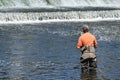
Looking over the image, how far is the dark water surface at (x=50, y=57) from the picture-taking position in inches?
858

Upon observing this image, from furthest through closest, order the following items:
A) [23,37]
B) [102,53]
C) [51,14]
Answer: [51,14], [23,37], [102,53]

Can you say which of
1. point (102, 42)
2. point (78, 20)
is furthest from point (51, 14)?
point (102, 42)

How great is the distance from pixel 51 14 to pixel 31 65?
39.1 meters

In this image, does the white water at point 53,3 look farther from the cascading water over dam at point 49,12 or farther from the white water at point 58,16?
the white water at point 58,16

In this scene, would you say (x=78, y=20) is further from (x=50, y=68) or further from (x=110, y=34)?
(x=50, y=68)

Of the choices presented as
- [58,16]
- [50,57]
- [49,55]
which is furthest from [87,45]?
[58,16]

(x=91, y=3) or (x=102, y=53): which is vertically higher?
(x=91, y=3)

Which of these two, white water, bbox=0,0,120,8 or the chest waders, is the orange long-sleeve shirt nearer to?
the chest waders

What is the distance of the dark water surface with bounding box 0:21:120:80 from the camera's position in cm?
2180

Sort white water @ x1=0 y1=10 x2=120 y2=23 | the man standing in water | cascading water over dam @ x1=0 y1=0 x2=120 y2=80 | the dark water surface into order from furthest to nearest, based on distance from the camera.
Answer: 1. white water @ x1=0 y1=10 x2=120 y2=23
2. cascading water over dam @ x1=0 y1=0 x2=120 y2=80
3. the dark water surface
4. the man standing in water

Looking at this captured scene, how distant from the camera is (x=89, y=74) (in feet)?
71.4

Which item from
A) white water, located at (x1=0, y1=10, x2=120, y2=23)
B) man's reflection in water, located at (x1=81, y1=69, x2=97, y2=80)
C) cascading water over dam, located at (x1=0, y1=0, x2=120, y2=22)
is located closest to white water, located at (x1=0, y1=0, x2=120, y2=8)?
cascading water over dam, located at (x1=0, y1=0, x2=120, y2=22)

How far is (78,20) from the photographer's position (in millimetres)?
64688

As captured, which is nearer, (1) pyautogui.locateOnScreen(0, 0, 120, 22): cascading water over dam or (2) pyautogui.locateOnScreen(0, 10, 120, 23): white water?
(2) pyautogui.locateOnScreen(0, 10, 120, 23): white water
